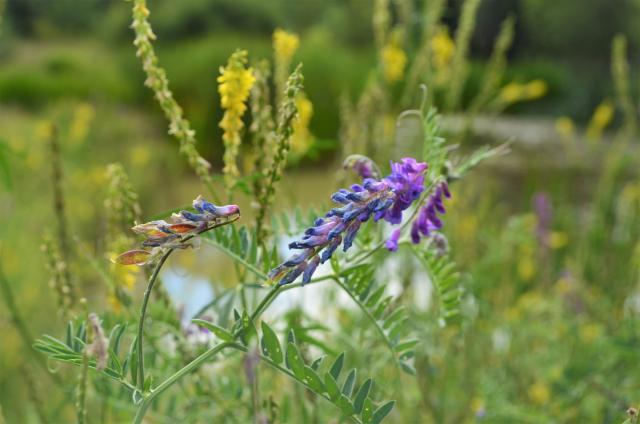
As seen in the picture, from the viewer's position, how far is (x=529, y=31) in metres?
8.85

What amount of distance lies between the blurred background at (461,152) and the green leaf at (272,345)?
230mm

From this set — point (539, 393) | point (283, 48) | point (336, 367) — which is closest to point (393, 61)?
point (283, 48)

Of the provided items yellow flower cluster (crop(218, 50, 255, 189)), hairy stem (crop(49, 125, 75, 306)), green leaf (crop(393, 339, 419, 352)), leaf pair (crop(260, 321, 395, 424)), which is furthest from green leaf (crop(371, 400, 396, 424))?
hairy stem (crop(49, 125, 75, 306))

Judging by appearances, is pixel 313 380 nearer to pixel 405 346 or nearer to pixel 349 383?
pixel 349 383

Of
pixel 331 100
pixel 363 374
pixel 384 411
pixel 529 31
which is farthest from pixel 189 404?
Result: pixel 529 31

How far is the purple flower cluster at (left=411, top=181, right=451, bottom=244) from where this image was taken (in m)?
0.51

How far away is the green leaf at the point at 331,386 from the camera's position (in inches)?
16.9

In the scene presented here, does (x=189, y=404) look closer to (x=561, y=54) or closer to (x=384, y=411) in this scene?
(x=384, y=411)

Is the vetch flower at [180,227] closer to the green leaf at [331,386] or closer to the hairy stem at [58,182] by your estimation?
the green leaf at [331,386]

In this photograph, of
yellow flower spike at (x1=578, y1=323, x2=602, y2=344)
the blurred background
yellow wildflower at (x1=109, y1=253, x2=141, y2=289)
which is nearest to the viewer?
yellow wildflower at (x1=109, y1=253, x2=141, y2=289)

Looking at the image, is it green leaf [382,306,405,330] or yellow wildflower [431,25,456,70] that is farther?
yellow wildflower [431,25,456,70]

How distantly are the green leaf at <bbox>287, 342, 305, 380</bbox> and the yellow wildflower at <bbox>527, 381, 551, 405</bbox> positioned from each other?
0.88m

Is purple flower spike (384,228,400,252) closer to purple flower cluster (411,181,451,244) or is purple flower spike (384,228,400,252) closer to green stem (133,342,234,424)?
purple flower cluster (411,181,451,244)

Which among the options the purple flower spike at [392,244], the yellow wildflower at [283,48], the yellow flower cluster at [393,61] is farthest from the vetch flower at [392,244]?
the yellow flower cluster at [393,61]
